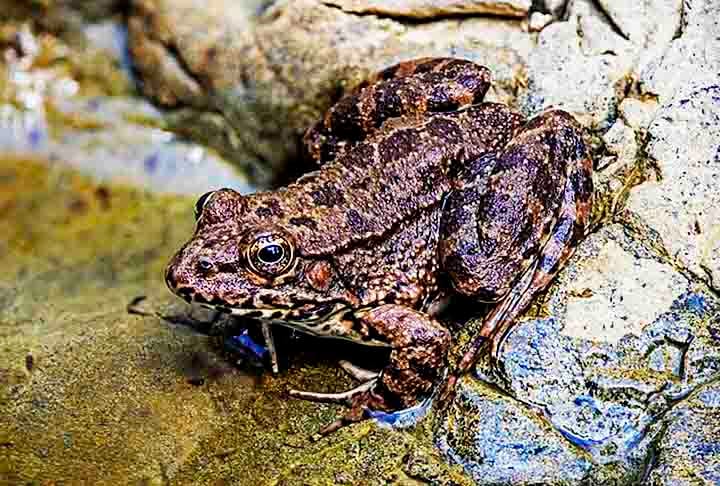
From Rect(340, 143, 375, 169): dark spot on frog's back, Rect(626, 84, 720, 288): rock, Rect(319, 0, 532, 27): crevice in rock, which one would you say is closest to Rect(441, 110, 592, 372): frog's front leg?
Rect(626, 84, 720, 288): rock

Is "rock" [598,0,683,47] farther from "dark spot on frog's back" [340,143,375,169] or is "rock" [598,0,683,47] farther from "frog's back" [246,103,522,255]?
"dark spot on frog's back" [340,143,375,169]

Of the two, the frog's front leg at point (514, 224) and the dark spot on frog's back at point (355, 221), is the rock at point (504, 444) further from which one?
the dark spot on frog's back at point (355, 221)

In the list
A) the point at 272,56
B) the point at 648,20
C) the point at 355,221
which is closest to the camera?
the point at 355,221

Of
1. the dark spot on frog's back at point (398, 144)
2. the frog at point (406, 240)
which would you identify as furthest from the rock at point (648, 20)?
the dark spot on frog's back at point (398, 144)

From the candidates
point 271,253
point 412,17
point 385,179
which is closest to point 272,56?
point 412,17

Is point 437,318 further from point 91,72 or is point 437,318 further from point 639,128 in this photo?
point 91,72

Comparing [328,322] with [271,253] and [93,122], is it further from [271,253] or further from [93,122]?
[93,122]

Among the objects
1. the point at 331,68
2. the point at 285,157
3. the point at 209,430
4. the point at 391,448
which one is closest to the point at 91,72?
the point at 285,157
